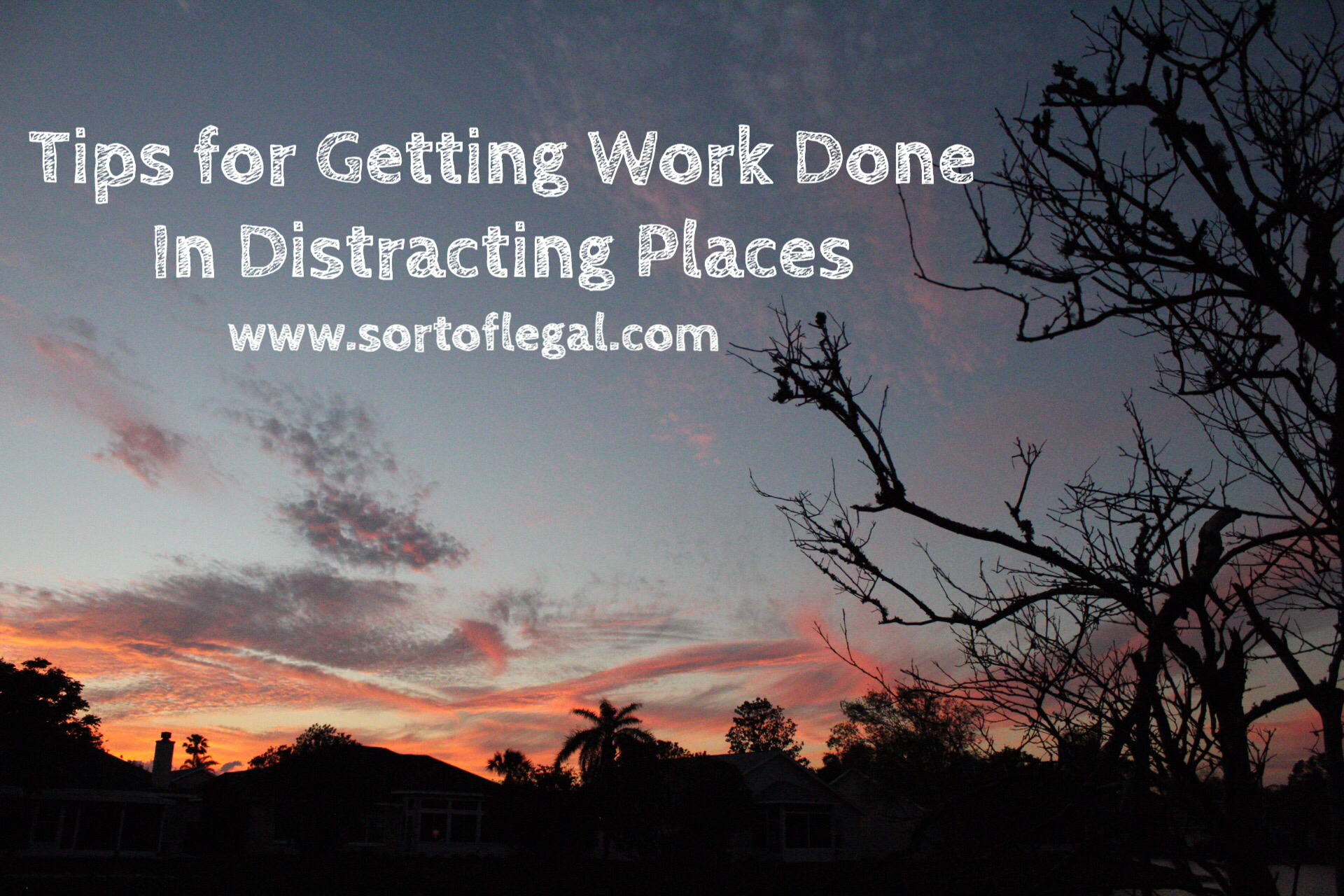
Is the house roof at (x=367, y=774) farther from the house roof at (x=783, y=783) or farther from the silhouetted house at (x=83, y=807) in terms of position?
the house roof at (x=783, y=783)

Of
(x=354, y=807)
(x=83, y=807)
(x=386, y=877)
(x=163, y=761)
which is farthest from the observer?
(x=163, y=761)

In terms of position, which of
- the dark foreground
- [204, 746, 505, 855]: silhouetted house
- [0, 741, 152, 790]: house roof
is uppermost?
[0, 741, 152, 790]: house roof

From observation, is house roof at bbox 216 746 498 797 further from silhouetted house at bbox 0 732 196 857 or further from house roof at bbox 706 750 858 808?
house roof at bbox 706 750 858 808

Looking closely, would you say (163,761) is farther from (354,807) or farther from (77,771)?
(354,807)

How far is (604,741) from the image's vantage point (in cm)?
4419

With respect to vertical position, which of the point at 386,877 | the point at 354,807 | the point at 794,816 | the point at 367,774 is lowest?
the point at 386,877

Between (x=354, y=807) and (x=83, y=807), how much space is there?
1109cm

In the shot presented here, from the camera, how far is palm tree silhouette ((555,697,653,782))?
42.8 meters

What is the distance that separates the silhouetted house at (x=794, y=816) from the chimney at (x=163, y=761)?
26466mm

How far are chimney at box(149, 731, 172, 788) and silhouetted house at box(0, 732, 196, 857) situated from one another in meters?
2.68

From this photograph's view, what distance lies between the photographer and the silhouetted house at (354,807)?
35375mm

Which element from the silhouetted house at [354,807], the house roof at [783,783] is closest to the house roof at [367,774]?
the silhouetted house at [354,807]

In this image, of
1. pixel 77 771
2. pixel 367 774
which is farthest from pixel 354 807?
pixel 77 771

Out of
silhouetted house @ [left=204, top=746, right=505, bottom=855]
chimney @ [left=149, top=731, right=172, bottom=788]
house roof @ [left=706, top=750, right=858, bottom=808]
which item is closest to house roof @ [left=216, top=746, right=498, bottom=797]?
silhouetted house @ [left=204, top=746, right=505, bottom=855]
